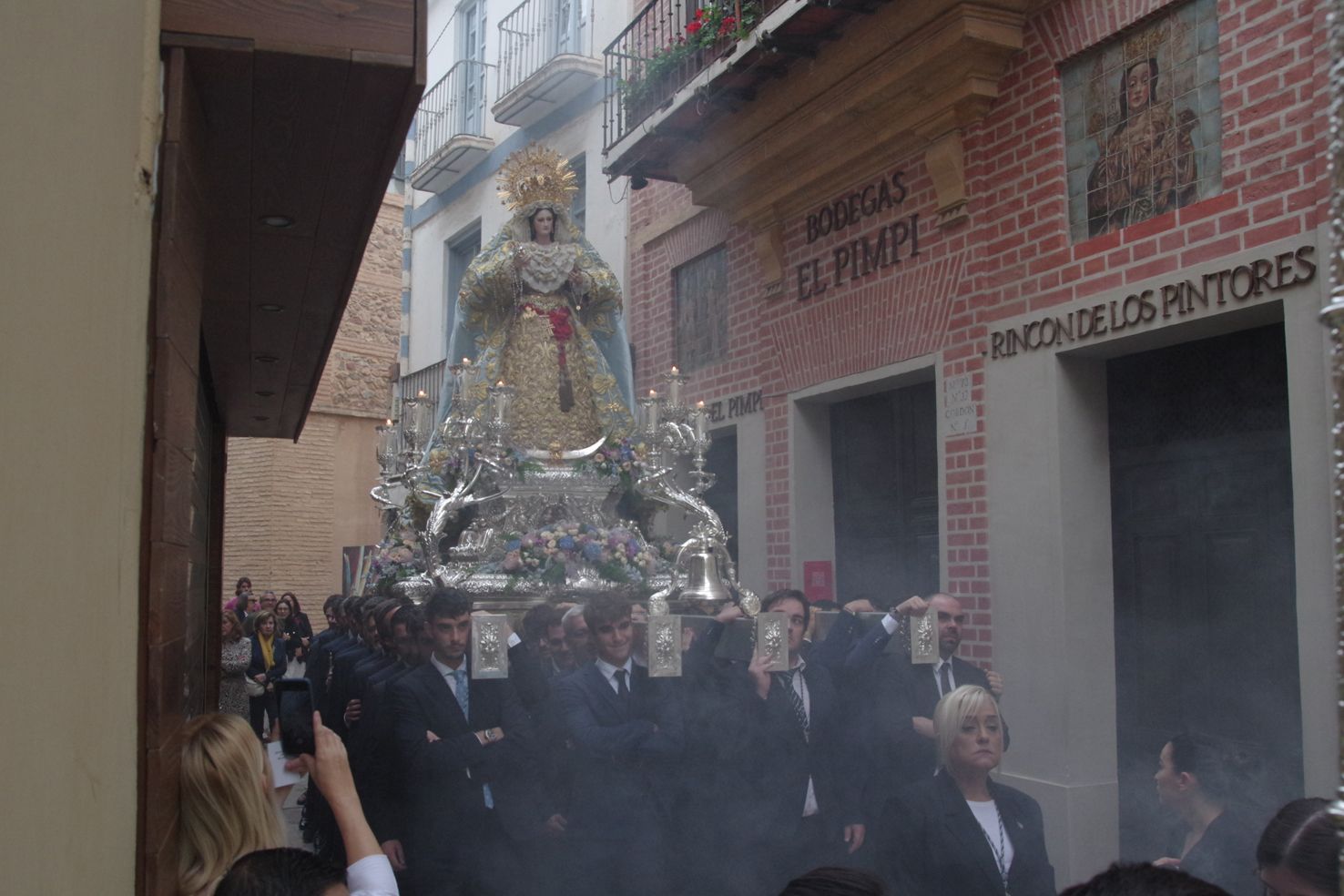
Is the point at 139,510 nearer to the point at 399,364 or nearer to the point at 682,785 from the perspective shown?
the point at 682,785

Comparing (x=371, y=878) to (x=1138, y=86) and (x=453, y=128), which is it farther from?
(x=453, y=128)

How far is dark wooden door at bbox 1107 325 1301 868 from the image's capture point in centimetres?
652

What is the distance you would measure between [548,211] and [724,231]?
1.76 m

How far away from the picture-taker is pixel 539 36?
16750mm

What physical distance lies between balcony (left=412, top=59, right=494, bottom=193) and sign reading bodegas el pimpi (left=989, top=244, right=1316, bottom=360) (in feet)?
38.8

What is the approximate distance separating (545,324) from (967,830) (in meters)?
6.86

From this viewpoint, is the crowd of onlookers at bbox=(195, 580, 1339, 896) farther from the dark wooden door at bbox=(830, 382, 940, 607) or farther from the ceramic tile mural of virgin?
the dark wooden door at bbox=(830, 382, 940, 607)

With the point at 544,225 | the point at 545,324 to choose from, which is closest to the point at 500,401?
the point at 545,324

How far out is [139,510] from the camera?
2.51m

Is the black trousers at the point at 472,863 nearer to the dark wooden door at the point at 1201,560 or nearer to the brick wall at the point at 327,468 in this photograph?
the dark wooden door at the point at 1201,560

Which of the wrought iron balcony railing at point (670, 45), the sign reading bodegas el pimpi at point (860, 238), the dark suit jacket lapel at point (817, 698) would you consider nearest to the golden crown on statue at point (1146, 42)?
the sign reading bodegas el pimpi at point (860, 238)

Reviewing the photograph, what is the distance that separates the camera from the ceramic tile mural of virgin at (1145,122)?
258 inches

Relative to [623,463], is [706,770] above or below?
below

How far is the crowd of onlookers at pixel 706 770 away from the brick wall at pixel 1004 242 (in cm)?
229
